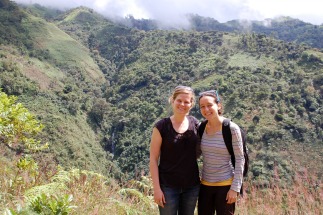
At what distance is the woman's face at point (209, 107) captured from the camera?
274 centimetres

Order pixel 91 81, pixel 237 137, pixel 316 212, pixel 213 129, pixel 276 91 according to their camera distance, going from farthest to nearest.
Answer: pixel 91 81 < pixel 276 91 < pixel 316 212 < pixel 213 129 < pixel 237 137

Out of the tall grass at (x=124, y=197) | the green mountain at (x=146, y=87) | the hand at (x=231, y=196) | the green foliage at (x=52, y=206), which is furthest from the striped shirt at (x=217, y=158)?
the green mountain at (x=146, y=87)

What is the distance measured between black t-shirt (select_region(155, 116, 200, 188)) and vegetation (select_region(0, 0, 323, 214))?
2.50 feet

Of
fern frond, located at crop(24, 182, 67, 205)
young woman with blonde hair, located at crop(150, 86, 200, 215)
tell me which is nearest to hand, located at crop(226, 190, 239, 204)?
young woman with blonde hair, located at crop(150, 86, 200, 215)

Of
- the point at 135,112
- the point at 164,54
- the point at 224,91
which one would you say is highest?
the point at 164,54

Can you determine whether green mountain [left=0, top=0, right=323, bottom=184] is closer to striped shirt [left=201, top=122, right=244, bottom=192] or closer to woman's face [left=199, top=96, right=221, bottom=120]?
striped shirt [left=201, top=122, right=244, bottom=192]

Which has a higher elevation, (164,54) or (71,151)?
(164,54)

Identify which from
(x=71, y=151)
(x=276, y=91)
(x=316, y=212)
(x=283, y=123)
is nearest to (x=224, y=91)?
(x=276, y=91)

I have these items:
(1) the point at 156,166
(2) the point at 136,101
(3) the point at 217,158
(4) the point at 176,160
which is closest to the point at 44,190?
(1) the point at 156,166

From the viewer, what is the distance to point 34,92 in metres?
49.7

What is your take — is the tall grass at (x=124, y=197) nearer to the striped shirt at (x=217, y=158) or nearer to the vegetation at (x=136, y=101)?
the vegetation at (x=136, y=101)

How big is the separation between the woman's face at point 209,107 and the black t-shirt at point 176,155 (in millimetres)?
206

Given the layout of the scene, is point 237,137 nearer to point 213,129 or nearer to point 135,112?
point 213,129

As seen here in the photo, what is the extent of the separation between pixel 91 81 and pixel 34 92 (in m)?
30.2
